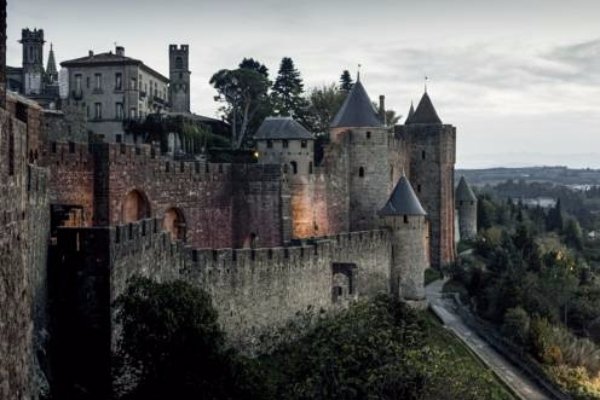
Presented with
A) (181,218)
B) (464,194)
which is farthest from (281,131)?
(464,194)

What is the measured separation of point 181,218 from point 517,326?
18.8 m

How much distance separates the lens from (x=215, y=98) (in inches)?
2645

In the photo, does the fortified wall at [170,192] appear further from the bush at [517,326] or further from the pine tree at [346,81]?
the pine tree at [346,81]

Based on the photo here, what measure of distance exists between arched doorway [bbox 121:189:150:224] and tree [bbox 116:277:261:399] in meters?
12.1

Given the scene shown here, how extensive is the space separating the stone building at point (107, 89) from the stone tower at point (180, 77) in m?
13.2

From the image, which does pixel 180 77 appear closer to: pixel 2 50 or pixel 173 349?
pixel 173 349

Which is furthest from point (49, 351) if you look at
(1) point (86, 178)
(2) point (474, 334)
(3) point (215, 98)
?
(3) point (215, 98)

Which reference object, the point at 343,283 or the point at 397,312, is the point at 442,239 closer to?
the point at 343,283

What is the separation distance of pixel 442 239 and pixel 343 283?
20.3 m

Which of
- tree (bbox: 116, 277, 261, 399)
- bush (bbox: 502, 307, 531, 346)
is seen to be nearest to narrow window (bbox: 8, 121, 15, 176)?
tree (bbox: 116, 277, 261, 399)

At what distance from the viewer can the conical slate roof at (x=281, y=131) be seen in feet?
149

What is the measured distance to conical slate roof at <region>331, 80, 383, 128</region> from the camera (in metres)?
48.4

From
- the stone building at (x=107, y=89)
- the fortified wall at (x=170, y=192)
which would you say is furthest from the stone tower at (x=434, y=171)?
the stone building at (x=107, y=89)

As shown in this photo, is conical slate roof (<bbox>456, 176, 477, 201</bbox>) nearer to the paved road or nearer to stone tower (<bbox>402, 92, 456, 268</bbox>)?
stone tower (<bbox>402, 92, 456, 268</bbox>)
